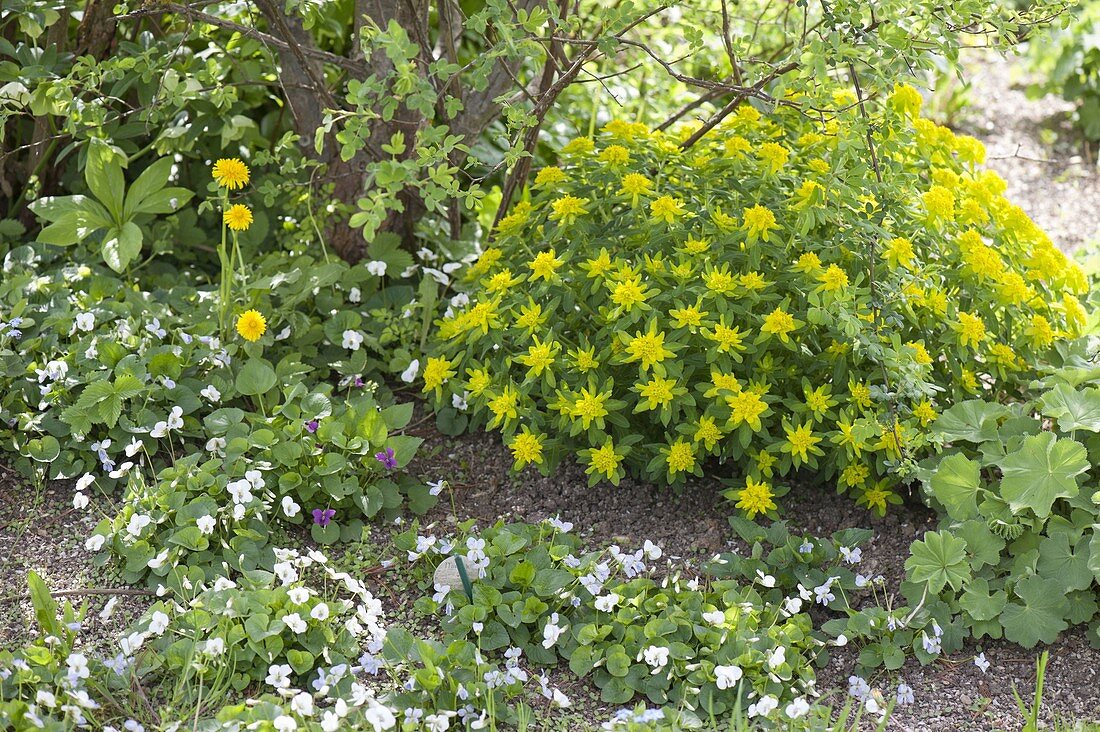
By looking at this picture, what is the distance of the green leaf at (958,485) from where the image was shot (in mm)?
2410

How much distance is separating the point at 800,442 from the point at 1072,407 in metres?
0.59

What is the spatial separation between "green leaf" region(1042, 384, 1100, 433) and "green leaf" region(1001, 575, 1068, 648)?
34 centimetres

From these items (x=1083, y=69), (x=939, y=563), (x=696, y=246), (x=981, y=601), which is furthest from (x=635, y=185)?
(x=1083, y=69)

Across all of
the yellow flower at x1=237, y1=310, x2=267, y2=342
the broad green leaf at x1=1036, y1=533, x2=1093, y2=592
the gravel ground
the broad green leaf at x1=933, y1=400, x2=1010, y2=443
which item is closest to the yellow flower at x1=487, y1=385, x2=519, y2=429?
the yellow flower at x1=237, y1=310, x2=267, y2=342

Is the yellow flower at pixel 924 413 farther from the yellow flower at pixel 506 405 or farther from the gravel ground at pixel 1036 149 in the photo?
the gravel ground at pixel 1036 149

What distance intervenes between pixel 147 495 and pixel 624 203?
135 cm

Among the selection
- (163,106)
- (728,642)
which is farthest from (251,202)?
(728,642)

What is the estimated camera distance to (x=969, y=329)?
102 inches

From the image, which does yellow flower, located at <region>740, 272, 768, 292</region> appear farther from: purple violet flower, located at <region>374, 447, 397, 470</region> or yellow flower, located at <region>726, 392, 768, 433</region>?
purple violet flower, located at <region>374, 447, 397, 470</region>

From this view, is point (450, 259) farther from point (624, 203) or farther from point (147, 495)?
point (147, 495)

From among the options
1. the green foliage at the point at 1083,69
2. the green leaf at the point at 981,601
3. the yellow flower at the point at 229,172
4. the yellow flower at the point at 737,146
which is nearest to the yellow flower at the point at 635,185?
the yellow flower at the point at 737,146

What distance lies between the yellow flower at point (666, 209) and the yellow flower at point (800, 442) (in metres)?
0.56

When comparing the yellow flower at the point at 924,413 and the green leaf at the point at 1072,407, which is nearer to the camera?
the green leaf at the point at 1072,407

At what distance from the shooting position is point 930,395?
8.04 ft
